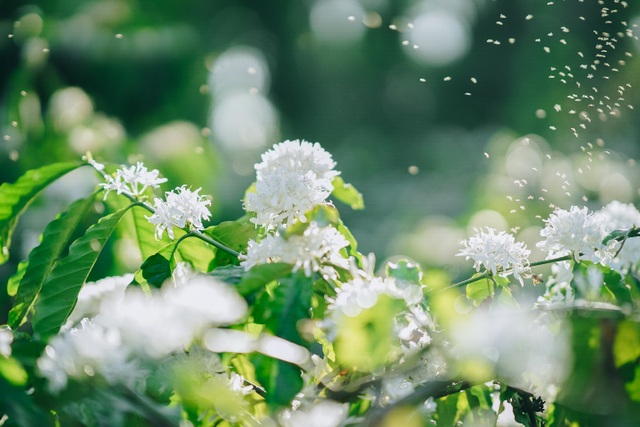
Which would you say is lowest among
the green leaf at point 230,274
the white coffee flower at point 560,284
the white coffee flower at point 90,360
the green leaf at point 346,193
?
the green leaf at point 346,193

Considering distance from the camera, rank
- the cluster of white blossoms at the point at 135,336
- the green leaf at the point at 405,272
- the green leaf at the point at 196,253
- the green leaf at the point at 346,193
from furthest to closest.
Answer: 1. the green leaf at the point at 346,193
2. the green leaf at the point at 196,253
3. the green leaf at the point at 405,272
4. the cluster of white blossoms at the point at 135,336

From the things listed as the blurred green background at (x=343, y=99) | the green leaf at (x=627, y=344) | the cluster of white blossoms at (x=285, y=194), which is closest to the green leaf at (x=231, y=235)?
the cluster of white blossoms at (x=285, y=194)

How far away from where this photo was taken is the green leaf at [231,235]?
458 mm

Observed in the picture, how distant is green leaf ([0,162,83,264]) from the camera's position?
0.53m

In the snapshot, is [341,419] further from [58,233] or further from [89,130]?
[89,130]

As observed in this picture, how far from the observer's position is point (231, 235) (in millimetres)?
463

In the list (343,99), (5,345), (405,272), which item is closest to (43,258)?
(5,345)

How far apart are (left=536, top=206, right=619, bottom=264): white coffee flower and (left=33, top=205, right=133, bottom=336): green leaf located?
0.31 metres

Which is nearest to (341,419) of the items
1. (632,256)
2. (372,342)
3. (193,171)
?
(372,342)

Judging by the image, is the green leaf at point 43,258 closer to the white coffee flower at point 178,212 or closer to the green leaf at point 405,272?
the white coffee flower at point 178,212

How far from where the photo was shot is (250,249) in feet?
1.24

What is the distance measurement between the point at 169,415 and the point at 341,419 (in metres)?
0.08

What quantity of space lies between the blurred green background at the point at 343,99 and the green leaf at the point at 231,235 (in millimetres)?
452

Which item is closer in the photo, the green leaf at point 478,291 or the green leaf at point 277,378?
the green leaf at point 277,378
